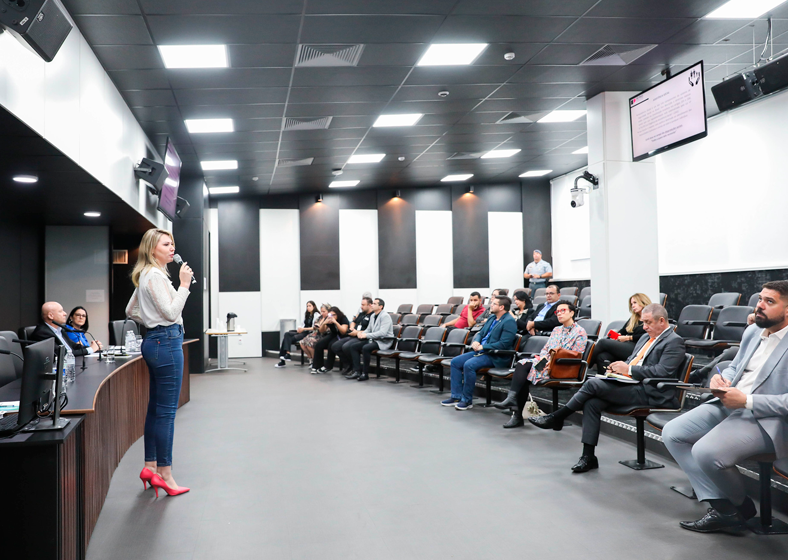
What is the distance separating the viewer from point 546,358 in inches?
209

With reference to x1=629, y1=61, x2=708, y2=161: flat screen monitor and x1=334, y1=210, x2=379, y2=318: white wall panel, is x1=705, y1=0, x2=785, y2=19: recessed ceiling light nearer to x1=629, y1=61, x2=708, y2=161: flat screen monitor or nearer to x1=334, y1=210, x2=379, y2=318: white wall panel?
x1=629, y1=61, x2=708, y2=161: flat screen monitor

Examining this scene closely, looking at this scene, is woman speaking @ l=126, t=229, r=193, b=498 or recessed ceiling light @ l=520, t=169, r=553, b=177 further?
recessed ceiling light @ l=520, t=169, r=553, b=177

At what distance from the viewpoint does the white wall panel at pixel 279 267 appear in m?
13.7

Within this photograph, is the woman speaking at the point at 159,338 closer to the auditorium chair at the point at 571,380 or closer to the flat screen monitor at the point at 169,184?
the auditorium chair at the point at 571,380

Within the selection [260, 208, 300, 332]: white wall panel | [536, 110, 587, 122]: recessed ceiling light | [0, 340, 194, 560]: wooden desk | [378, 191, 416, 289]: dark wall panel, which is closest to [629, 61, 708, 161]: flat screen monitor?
[536, 110, 587, 122]: recessed ceiling light

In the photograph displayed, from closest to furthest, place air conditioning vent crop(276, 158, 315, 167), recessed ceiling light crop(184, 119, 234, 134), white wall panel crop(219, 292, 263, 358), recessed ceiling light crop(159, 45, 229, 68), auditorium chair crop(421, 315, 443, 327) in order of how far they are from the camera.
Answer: recessed ceiling light crop(159, 45, 229, 68) → recessed ceiling light crop(184, 119, 234, 134) → auditorium chair crop(421, 315, 443, 327) → air conditioning vent crop(276, 158, 315, 167) → white wall panel crop(219, 292, 263, 358)

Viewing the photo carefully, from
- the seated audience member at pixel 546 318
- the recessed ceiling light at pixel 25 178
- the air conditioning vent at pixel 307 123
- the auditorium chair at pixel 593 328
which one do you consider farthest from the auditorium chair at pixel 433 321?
the recessed ceiling light at pixel 25 178

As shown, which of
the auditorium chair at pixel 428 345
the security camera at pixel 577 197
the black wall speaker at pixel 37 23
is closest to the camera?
the black wall speaker at pixel 37 23

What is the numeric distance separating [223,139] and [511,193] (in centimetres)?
742

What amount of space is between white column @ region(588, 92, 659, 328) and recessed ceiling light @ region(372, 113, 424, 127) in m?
2.34

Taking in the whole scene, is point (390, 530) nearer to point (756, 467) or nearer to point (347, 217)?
point (756, 467)

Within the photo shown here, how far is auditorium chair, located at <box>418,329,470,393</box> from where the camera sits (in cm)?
738

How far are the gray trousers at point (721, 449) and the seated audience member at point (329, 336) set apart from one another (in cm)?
769


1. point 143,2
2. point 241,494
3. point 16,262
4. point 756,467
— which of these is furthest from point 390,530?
point 16,262
